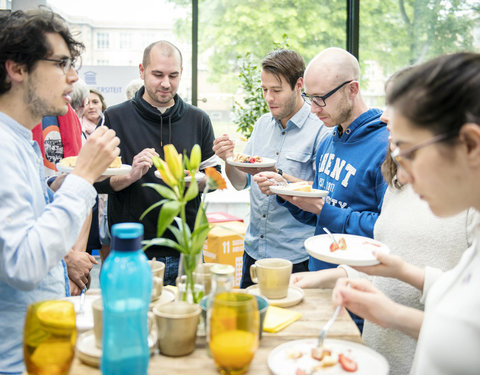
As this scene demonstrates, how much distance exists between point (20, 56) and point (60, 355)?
0.99m

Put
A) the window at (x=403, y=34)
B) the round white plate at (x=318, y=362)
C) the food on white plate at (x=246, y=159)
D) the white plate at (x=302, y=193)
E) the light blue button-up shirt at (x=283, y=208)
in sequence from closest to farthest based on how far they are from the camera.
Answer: the round white plate at (x=318, y=362) < the white plate at (x=302, y=193) < the food on white plate at (x=246, y=159) < the light blue button-up shirt at (x=283, y=208) < the window at (x=403, y=34)

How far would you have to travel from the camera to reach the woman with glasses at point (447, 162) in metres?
0.94

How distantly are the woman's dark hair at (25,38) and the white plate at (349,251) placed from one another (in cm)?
110

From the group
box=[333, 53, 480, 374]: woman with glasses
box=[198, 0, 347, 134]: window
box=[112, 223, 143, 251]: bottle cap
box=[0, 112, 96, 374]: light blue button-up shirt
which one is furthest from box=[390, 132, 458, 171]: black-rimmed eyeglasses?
box=[198, 0, 347, 134]: window

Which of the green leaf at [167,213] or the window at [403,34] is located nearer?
the green leaf at [167,213]

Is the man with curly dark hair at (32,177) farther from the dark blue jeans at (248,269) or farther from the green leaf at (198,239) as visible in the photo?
the dark blue jeans at (248,269)

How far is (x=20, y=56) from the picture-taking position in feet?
4.91

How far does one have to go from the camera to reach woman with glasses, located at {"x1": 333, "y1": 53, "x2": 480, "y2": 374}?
0.94 metres

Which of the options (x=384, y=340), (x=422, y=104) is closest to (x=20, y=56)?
(x=422, y=104)

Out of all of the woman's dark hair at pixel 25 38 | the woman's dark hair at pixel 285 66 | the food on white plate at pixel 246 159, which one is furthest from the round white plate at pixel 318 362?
the woman's dark hair at pixel 285 66

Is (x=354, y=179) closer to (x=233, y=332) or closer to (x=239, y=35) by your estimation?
(x=233, y=332)

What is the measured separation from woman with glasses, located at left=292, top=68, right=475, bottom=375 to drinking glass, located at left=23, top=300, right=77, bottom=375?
891 mm

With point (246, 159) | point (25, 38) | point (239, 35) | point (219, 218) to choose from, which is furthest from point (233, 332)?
point (239, 35)

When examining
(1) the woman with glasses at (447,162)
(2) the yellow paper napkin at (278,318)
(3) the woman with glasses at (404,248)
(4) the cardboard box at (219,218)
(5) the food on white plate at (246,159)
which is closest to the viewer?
(1) the woman with glasses at (447,162)
